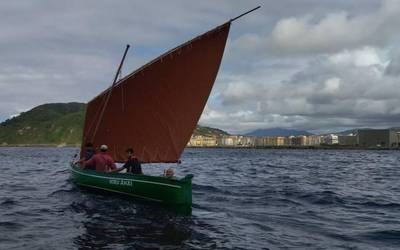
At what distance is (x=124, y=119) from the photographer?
107 feet

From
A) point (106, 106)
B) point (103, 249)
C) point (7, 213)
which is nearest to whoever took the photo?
point (103, 249)

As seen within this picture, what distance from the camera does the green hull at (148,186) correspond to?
25.6 m

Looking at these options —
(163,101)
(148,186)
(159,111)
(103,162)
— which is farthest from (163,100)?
(148,186)

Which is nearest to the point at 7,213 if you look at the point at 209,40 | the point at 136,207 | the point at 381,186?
the point at 136,207

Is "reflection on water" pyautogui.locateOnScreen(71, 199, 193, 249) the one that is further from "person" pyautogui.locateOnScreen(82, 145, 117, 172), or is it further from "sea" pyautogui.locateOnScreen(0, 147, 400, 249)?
"person" pyautogui.locateOnScreen(82, 145, 117, 172)

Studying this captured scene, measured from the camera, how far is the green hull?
84.0ft

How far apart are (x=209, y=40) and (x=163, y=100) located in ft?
14.5

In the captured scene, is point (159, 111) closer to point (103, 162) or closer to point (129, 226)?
point (103, 162)

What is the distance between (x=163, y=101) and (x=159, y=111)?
68 centimetres

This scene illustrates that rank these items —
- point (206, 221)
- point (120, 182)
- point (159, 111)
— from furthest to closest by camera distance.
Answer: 1. point (159, 111)
2. point (120, 182)
3. point (206, 221)

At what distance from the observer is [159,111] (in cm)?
3039

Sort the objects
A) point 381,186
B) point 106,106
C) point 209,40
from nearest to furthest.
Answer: point 209,40 → point 106,106 → point 381,186

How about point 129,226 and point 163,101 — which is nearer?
point 129,226

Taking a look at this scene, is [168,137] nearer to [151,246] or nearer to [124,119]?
[124,119]
